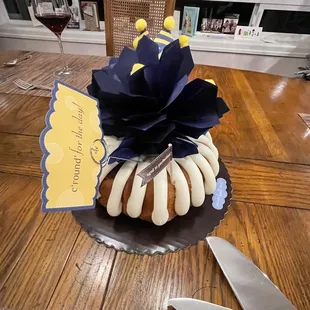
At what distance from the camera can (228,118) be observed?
0.69 m

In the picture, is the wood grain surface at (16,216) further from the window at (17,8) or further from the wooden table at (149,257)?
the window at (17,8)

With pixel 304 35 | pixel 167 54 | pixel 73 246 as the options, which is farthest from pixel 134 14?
pixel 304 35

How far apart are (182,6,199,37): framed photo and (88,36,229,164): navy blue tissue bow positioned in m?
1.93

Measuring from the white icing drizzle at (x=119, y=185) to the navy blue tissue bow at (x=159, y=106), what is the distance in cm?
2

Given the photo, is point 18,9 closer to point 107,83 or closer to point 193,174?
→ point 107,83

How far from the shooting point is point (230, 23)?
2096mm

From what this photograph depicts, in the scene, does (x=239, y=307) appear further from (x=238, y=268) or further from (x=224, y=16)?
(x=224, y=16)

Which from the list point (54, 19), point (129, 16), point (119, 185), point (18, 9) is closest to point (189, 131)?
point (119, 185)

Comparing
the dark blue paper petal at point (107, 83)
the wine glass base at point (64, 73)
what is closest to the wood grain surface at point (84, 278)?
the dark blue paper petal at point (107, 83)

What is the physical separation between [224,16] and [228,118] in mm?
1813

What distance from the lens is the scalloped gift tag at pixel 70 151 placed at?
0.85ft

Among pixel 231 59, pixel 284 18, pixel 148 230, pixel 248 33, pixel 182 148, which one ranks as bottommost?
pixel 231 59

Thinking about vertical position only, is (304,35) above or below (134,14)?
below

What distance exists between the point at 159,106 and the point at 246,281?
0.83ft
